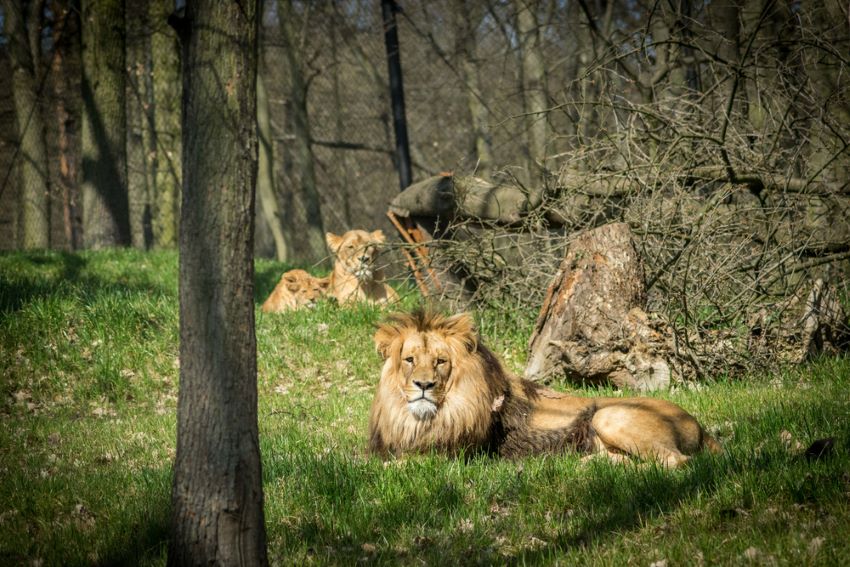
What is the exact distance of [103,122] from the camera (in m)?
17.7

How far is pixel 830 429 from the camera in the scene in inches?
233

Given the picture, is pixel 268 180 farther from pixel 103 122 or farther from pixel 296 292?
pixel 296 292

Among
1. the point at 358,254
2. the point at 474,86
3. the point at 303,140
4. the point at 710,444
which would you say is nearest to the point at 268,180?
the point at 303,140

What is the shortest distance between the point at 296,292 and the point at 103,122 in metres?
7.67

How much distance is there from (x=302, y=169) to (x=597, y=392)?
13.0 meters

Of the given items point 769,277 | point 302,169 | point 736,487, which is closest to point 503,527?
point 736,487

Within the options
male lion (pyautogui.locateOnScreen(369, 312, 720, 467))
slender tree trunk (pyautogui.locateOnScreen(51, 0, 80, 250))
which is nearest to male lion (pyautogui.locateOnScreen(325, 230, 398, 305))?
male lion (pyautogui.locateOnScreen(369, 312, 720, 467))

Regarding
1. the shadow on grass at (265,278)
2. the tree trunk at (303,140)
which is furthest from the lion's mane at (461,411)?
the tree trunk at (303,140)

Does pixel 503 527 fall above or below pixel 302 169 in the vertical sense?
below

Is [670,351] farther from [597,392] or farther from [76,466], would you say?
[76,466]

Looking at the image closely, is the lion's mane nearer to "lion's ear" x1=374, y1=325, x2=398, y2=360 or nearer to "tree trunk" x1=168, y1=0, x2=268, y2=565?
"lion's ear" x1=374, y1=325, x2=398, y2=360

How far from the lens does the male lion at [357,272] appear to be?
1167 centimetres

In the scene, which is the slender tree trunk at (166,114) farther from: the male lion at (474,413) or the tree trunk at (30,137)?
the male lion at (474,413)

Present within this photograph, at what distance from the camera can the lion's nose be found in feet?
19.7
